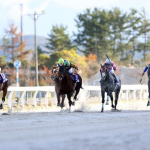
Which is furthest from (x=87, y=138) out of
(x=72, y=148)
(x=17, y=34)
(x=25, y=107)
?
(x=17, y=34)

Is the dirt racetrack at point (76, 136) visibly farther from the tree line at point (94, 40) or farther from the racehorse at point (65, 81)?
the tree line at point (94, 40)

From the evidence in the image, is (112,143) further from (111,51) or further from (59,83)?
(111,51)

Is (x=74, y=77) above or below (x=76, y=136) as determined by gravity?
above

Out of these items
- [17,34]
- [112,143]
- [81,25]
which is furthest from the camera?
[81,25]

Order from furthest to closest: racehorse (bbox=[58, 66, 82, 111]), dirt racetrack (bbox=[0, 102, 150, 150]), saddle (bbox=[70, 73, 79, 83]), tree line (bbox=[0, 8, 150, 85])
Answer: tree line (bbox=[0, 8, 150, 85]), saddle (bbox=[70, 73, 79, 83]), racehorse (bbox=[58, 66, 82, 111]), dirt racetrack (bbox=[0, 102, 150, 150])

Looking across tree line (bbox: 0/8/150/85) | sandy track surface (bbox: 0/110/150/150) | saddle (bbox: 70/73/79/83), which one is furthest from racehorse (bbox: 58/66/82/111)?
tree line (bbox: 0/8/150/85)

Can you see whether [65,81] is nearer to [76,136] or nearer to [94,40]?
[76,136]

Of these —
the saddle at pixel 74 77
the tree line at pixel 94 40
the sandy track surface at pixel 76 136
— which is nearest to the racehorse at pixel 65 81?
the saddle at pixel 74 77

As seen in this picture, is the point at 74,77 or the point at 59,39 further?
the point at 59,39

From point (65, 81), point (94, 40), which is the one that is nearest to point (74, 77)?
point (65, 81)

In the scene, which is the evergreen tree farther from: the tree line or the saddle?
the saddle

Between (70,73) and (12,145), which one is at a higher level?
(70,73)

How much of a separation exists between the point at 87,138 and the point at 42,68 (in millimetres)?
66958

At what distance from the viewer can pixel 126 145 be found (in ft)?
28.3
